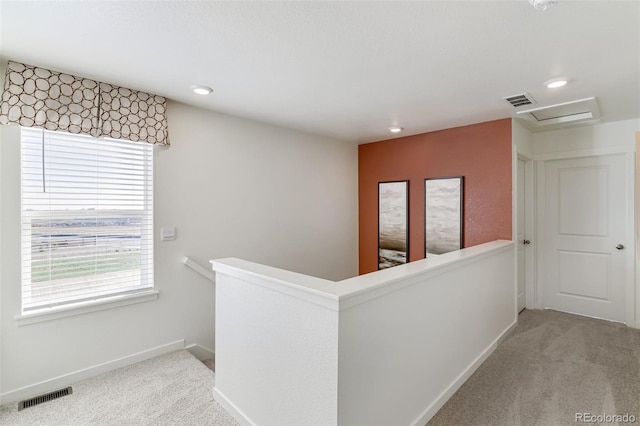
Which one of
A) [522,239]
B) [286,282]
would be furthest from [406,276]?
[522,239]

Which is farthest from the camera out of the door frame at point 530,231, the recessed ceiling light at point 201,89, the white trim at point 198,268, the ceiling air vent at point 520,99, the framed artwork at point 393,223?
the framed artwork at point 393,223

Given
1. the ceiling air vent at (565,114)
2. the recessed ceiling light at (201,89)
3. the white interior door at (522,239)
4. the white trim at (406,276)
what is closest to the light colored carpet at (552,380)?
the white interior door at (522,239)

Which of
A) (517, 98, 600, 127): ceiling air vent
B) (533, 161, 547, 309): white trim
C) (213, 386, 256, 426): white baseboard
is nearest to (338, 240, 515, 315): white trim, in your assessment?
(213, 386, 256, 426): white baseboard

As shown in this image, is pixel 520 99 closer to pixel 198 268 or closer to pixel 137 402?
pixel 198 268

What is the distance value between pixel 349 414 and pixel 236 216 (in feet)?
7.72

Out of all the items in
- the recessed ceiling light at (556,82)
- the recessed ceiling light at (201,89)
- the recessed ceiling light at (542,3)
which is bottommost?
the recessed ceiling light at (542,3)

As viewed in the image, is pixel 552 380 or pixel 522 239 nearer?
pixel 552 380

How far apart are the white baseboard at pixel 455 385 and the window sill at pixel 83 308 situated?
2307 millimetres

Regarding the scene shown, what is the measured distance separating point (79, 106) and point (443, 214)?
12.3ft

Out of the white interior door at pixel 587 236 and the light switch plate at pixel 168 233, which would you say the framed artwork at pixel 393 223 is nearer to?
the white interior door at pixel 587 236

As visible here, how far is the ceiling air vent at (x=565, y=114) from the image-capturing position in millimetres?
2855

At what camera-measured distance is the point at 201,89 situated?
249 cm

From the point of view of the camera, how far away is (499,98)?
2.70 metres

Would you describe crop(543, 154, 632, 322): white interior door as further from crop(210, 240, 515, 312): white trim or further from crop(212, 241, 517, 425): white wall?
crop(210, 240, 515, 312): white trim
